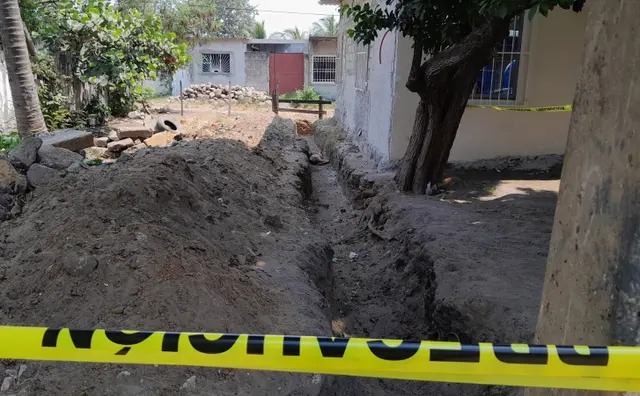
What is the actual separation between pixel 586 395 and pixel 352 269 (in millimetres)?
4532

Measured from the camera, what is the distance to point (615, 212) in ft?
5.26

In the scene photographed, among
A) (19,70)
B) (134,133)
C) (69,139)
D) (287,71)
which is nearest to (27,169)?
(69,139)

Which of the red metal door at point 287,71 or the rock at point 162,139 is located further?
the red metal door at point 287,71

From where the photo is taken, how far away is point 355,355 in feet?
4.55

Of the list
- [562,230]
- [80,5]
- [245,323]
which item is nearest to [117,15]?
[80,5]

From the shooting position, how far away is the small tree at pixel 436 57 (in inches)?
220

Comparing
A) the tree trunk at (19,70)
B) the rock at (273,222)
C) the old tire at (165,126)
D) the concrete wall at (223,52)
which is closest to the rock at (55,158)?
the rock at (273,222)

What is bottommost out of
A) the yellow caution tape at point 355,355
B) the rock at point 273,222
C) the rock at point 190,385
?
the rock at point 273,222

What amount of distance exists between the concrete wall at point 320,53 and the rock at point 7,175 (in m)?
20.3

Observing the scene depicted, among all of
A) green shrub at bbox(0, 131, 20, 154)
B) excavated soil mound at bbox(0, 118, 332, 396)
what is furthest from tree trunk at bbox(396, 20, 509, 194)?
green shrub at bbox(0, 131, 20, 154)

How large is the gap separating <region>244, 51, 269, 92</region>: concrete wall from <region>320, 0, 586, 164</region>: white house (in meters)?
18.2

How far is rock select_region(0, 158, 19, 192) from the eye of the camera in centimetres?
485

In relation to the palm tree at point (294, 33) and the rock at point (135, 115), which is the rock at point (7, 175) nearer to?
the rock at point (135, 115)

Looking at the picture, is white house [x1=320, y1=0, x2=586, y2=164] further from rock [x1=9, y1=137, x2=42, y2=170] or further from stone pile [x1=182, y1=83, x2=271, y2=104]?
stone pile [x1=182, y1=83, x2=271, y2=104]
